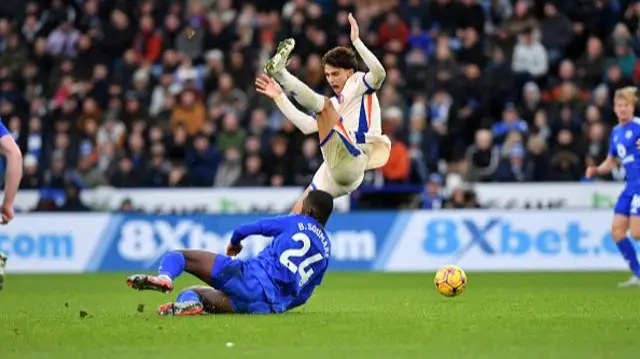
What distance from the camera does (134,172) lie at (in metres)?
23.8

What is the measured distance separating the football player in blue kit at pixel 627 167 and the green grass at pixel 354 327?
925 mm

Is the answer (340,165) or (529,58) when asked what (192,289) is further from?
(529,58)

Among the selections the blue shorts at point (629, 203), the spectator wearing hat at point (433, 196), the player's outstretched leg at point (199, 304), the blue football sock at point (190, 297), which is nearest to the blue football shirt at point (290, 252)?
the player's outstretched leg at point (199, 304)

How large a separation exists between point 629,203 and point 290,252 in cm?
679

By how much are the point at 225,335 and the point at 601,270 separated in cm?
1249

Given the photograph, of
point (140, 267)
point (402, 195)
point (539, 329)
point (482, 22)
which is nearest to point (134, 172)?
point (140, 267)

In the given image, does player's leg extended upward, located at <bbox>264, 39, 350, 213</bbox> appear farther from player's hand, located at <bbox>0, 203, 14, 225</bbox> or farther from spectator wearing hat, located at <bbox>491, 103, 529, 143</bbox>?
spectator wearing hat, located at <bbox>491, 103, 529, 143</bbox>

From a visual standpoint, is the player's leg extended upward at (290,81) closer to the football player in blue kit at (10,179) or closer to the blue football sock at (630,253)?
the football player in blue kit at (10,179)

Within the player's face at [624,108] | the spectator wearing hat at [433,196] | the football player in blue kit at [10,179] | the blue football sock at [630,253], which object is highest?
the football player in blue kit at [10,179]

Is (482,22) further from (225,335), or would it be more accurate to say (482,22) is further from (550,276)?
(225,335)

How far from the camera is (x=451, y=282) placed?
13.9 m

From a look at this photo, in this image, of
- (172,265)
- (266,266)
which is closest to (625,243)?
(266,266)

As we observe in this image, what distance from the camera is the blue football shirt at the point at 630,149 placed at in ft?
54.0

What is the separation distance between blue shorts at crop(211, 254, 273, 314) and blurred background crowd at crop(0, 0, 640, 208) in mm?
10960
